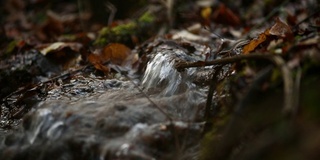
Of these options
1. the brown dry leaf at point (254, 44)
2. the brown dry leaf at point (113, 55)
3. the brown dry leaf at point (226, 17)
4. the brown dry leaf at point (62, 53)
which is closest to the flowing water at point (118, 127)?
the brown dry leaf at point (254, 44)

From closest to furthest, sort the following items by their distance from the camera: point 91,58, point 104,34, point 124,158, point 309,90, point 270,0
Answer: point 309,90
point 124,158
point 91,58
point 104,34
point 270,0

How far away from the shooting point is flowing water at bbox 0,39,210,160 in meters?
1.52

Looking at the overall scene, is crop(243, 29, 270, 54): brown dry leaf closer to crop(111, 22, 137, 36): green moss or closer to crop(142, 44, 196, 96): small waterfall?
crop(142, 44, 196, 96): small waterfall

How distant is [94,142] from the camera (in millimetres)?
1574

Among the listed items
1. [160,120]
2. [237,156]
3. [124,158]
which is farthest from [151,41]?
[237,156]

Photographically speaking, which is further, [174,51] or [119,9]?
[119,9]

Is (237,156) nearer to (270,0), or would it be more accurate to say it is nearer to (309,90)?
(309,90)

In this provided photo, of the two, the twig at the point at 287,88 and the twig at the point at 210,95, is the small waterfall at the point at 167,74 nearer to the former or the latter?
the twig at the point at 210,95

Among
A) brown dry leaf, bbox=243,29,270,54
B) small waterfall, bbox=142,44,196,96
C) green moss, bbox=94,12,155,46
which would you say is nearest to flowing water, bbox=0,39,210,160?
small waterfall, bbox=142,44,196,96

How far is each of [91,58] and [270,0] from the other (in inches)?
97.0

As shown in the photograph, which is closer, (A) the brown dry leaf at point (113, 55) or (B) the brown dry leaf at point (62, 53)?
(A) the brown dry leaf at point (113, 55)

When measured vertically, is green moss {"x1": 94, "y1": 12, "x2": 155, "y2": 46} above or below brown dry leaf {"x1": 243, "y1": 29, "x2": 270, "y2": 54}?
above

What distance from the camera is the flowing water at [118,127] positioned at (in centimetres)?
152

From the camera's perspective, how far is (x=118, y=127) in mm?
1614
